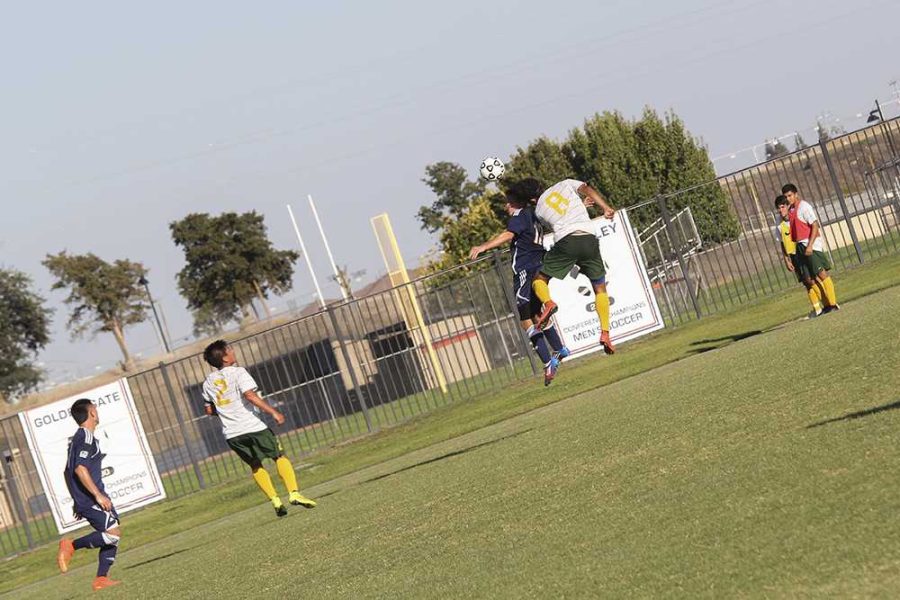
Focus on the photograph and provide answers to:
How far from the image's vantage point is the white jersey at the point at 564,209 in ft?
43.5

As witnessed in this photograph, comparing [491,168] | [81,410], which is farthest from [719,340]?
[81,410]

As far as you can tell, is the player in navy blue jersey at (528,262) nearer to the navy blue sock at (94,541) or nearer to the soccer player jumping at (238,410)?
the soccer player jumping at (238,410)

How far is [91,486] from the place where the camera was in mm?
13906

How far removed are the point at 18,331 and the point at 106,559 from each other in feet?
264

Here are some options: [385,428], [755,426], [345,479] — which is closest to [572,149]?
[385,428]

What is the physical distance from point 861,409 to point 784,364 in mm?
4253

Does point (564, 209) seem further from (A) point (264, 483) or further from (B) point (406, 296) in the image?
(B) point (406, 296)

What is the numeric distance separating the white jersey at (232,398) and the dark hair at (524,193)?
3774 mm

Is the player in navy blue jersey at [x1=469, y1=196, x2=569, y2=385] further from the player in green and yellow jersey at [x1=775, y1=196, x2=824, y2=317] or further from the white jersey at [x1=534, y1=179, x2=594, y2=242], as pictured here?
the player in green and yellow jersey at [x1=775, y1=196, x2=824, y2=317]

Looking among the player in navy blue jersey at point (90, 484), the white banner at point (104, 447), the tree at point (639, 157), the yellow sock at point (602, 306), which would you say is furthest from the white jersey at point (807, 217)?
the tree at point (639, 157)

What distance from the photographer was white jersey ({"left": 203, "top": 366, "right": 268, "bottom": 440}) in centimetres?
1491

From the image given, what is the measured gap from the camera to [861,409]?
8406mm

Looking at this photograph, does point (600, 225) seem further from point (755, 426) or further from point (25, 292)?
point (25, 292)

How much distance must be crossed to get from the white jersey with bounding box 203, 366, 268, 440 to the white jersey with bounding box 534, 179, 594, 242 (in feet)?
13.4
